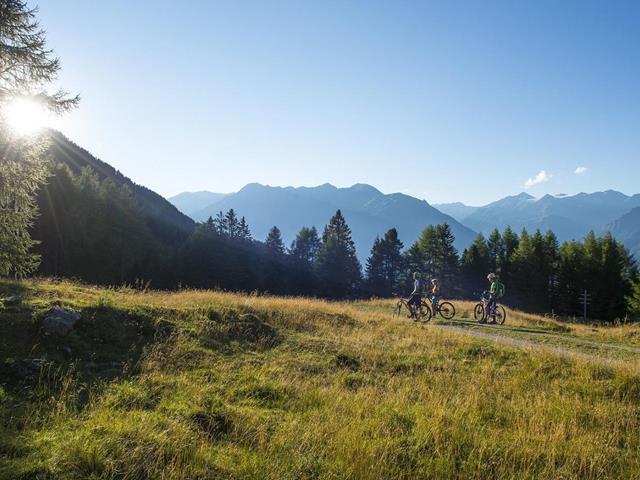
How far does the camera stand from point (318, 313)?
1623 cm

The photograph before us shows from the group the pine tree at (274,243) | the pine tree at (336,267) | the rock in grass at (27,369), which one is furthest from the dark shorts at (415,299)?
the pine tree at (274,243)

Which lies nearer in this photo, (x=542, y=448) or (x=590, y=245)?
(x=542, y=448)

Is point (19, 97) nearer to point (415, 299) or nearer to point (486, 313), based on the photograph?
point (415, 299)

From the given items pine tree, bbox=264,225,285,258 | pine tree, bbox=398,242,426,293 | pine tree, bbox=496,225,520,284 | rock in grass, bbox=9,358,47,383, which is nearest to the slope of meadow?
rock in grass, bbox=9,358,47,383

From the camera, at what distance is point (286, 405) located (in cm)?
680

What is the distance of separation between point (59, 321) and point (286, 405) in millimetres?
5734

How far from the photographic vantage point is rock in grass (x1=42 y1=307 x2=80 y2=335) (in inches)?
345

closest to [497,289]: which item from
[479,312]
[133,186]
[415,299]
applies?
[479,312]

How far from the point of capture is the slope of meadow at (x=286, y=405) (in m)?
4.71

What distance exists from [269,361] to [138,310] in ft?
14.6

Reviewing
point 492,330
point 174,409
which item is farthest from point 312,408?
point 492,330

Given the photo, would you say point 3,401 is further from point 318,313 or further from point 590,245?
point 590,245

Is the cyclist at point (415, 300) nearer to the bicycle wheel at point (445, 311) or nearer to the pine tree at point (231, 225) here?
the bicycle wheel at point (445, 311)

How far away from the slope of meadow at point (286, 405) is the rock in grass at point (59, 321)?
19 cm
